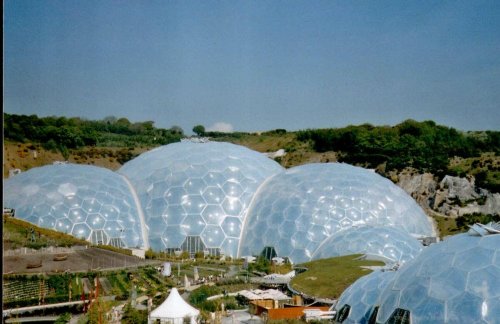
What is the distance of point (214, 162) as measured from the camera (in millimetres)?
32625

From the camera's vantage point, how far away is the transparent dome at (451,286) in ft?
33.0

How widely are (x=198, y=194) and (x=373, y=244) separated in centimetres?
1004

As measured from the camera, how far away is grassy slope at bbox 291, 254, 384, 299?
19188 millimetres

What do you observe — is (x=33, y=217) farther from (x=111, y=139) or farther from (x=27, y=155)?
(x=111, y=139)

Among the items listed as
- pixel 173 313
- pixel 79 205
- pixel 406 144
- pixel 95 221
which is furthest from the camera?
pixel 406 144

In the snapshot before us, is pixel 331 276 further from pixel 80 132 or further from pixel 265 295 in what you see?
pixel 80 132

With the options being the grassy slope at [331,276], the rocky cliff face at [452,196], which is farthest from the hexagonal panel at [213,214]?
the rocky cliff face at [452,196]

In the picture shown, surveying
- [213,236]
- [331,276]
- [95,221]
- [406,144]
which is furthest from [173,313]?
[406,144]

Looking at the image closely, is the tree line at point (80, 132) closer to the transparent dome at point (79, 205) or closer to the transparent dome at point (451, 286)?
the transparent dome at point (79, 205)

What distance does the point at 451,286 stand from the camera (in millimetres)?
10500

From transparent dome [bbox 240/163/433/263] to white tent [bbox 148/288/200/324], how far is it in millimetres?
12063

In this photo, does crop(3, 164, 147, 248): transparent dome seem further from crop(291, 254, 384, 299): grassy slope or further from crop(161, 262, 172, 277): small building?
crop(291, 254, 384, 299): grassy slope

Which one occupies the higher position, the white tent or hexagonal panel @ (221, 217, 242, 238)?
hexagonal panel @ (221, 217, 242, 238)

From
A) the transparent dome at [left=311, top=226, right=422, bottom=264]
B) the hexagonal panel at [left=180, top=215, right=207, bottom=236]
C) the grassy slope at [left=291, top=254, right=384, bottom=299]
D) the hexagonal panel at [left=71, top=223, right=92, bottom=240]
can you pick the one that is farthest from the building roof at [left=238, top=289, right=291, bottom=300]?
the hexagonal panel at [left=71, top=223, right=92, bottom=240]
